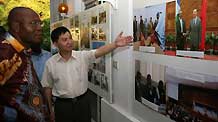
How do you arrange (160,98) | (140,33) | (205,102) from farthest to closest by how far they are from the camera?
(140,33) < (160,98) < (205,102)

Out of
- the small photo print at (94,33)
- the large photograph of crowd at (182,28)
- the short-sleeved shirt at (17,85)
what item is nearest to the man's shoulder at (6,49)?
the short-sleeved shirt at (17,85)

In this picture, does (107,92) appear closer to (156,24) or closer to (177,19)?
(156,24)

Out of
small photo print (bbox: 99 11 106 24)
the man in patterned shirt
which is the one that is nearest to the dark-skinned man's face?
the man in patterned shirt

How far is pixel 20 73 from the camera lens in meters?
1.79

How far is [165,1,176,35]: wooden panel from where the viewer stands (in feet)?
5.96

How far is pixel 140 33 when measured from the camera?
7.73 feet

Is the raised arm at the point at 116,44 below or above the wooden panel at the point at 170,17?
below

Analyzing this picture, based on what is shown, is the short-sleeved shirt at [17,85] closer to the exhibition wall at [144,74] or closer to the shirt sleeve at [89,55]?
the exhibition wall at [144,74]

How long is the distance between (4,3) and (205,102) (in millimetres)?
1540

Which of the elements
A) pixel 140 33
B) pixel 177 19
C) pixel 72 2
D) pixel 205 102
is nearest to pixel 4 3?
pixel 140 33

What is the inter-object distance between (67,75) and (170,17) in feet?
4.87

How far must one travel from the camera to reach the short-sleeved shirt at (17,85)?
176 cm

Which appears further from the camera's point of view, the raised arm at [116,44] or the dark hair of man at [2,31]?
the raised arm at [116,44]

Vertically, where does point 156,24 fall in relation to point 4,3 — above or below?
below
